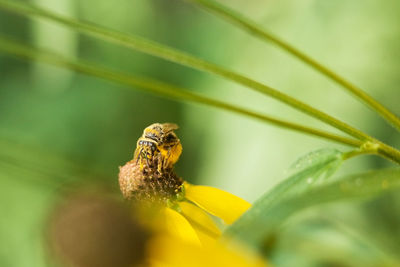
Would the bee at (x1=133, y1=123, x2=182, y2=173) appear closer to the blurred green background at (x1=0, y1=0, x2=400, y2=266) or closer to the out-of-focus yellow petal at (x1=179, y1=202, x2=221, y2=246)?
the out-of-focus yellow petal at (x1=179, y1=202, x2=221, y2=246)

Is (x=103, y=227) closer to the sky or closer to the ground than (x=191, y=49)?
closer to the ground

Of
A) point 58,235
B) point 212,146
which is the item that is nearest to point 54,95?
point 212,146

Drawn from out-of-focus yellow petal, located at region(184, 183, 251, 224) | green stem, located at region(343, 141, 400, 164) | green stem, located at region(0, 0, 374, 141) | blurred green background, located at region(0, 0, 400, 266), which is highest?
blurred green background, located at region(0, 0, 400, 266)

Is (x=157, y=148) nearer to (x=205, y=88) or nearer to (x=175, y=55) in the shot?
(x=175, y=55)

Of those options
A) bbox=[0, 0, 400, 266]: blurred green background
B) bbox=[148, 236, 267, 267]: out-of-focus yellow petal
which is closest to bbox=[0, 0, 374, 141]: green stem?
bbox=[148, 236, 267, 267]: out-of-focus yellow petal

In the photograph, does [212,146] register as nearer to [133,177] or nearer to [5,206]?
[5,206]

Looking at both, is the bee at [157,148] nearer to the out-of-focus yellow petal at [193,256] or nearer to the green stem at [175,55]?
the green stem at [175,55]
